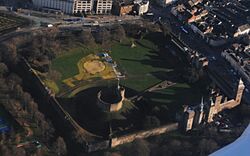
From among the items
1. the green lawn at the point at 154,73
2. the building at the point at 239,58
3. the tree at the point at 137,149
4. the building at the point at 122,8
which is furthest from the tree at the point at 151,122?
the building at the point at 122,8

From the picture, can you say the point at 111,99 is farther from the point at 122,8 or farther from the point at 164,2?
the point at 164,2

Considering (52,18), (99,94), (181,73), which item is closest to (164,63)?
(181,73)

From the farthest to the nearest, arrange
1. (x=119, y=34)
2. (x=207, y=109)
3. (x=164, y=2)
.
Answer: (x=164, y=2) → (x=119, y=34) → (x=207, y=109)

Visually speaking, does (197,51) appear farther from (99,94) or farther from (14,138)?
(14,138)

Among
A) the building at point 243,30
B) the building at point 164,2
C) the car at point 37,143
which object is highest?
the building at point 164,2

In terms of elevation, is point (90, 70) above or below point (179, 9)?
below

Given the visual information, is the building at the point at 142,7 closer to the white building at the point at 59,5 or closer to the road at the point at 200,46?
the road at the point at 200,46

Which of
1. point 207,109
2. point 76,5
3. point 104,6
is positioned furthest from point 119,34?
point 207,109
